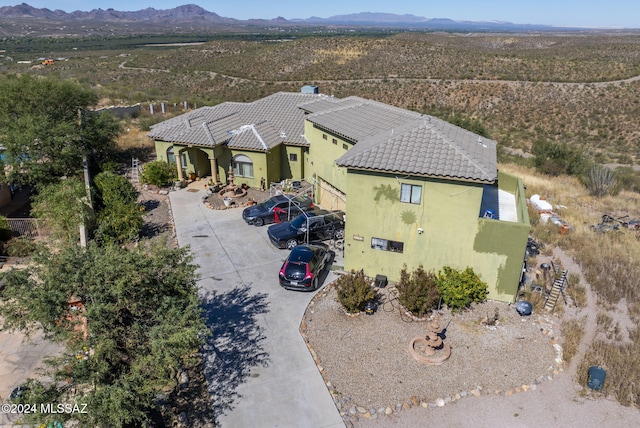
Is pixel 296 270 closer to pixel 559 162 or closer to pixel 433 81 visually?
pixel 559 162

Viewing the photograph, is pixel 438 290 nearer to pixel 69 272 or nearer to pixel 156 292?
pixel 156 292

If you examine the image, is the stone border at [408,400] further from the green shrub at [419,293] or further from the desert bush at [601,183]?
the desert bush at [601,183]

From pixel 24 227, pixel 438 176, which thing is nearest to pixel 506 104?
pixel 438 176

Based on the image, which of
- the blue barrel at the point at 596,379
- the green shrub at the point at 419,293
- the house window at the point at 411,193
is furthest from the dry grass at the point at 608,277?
the house window at the point at 411,193

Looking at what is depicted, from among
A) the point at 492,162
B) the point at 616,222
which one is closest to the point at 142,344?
the point at 492,162

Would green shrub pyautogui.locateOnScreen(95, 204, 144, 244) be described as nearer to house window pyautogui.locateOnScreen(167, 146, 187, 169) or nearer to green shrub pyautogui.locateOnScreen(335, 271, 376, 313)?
house window pyautogui.locateOnScreen(167, 146, 187, 169)

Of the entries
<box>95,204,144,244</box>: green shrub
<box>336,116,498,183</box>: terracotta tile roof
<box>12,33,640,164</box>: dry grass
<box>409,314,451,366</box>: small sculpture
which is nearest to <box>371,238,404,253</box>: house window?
<box>336,116,498,183</box>: terracotta tile roof
